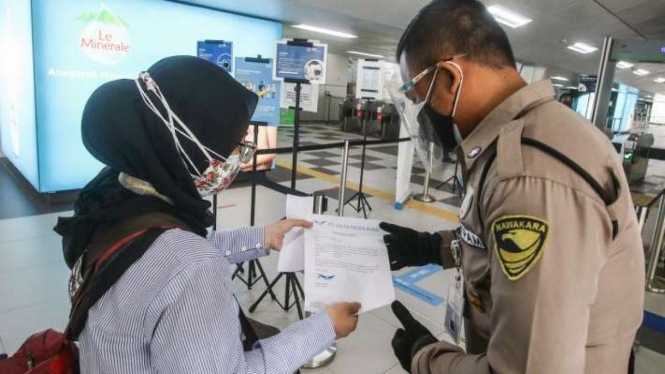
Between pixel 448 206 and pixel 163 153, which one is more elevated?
pixel 163 153

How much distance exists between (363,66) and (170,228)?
501cm

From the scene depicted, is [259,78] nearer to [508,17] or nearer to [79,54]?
[79,54]

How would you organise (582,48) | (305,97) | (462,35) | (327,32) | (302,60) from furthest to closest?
(582,48), (327,32), (305,97), (302,60), (462,35)

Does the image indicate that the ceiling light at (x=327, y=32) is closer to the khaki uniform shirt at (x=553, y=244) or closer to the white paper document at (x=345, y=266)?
the white paper document at (x=345, y=266)

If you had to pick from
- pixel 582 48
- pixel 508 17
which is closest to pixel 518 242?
pixel 508 17

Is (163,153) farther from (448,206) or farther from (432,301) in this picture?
(448,206)

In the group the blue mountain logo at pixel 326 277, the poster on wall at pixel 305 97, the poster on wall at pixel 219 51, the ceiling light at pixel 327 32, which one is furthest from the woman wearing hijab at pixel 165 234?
the ceiling light at pixel 327 32

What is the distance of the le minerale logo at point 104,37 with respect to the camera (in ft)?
15.6

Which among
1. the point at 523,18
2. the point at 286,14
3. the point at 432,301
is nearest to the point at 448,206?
the point at 432,301

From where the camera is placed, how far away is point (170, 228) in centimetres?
90

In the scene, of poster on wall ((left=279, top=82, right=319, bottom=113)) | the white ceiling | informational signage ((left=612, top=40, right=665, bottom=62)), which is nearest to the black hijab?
informational signage ((left=612, top=40, right=665, bottom=62))

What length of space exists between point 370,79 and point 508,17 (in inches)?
177

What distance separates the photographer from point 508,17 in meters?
8.20

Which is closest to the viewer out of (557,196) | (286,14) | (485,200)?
(557,196)
